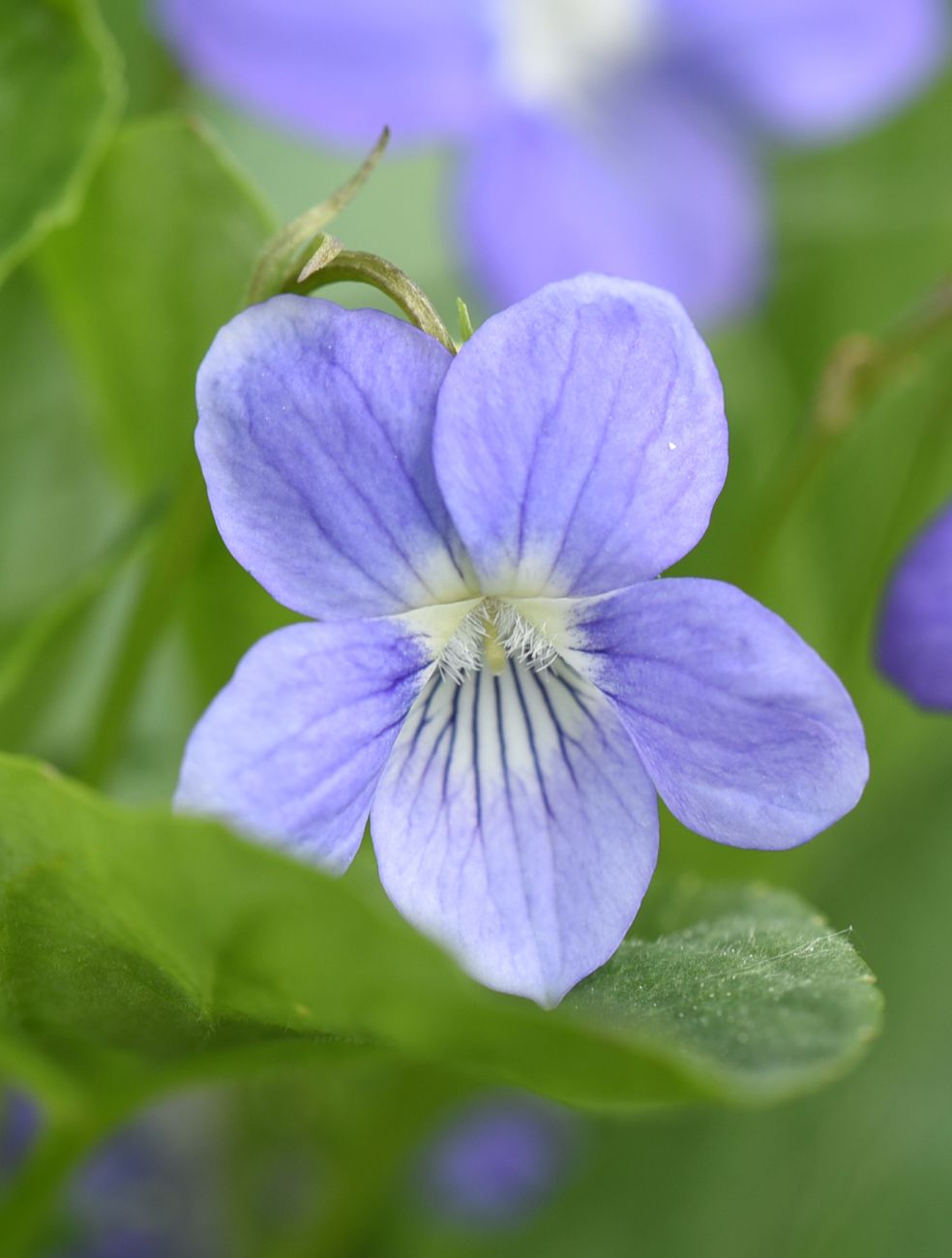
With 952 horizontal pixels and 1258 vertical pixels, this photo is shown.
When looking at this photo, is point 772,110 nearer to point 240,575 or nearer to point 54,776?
point 240,575

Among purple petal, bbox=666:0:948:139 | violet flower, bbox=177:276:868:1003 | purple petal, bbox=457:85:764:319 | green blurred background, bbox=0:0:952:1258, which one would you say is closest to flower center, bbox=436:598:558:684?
violet flower, bbox=177:276:868:1003

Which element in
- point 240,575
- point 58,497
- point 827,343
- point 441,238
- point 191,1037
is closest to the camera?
point 191,1037

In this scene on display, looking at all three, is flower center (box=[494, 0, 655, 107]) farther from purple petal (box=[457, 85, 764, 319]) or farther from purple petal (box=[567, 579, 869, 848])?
purple petal (box=[567, 579, 869, 848])

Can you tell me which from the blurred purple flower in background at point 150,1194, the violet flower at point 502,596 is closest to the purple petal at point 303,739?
the violet flower at point 502,596

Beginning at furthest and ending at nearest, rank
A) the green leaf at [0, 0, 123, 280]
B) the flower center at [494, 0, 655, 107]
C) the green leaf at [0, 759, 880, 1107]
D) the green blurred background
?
the flower center at [494, 0, 655, 107] → the green blurred background → the green leaf at [0, 0, 123, 280] → the green leaf at [0, 759, 880, 1107]

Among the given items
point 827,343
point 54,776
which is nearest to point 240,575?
point 54,776

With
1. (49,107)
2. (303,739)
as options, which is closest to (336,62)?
(49,107)
